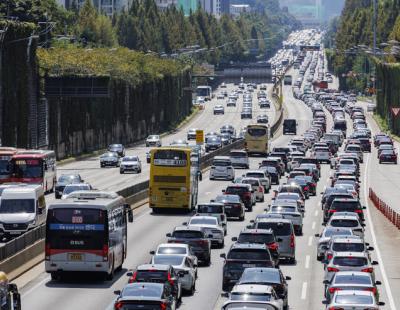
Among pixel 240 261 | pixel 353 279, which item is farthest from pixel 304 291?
pixel 353 279

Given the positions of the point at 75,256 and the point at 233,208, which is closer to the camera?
the point at 75,256

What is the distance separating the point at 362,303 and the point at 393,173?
91.7 m

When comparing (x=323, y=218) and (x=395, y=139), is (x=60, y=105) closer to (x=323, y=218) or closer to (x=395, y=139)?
(x=395, y=139)

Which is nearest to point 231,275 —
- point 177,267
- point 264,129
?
point 177,267

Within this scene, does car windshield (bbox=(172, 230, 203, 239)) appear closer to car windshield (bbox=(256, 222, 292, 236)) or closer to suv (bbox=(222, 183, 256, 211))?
car windshield (bbox=(256, 222, 292, 236))

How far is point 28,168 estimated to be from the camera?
87.1 m

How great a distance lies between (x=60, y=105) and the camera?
5600 inches

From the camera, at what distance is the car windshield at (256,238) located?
53344 millimetres

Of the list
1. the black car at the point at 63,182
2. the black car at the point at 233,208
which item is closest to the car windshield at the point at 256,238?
the black car at the point at 233,208

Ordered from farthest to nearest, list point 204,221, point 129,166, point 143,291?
point 129,166, point 204,221, point 143,291

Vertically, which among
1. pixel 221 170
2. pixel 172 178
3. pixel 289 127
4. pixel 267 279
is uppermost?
pixel 267 279

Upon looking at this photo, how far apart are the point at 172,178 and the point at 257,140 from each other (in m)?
62.2

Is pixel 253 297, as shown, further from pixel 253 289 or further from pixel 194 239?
pixel 194 239

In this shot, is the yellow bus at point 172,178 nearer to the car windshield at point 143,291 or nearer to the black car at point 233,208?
the black car at point 233,208
